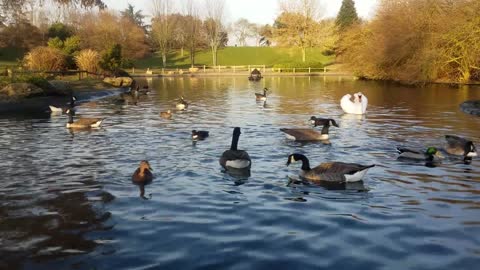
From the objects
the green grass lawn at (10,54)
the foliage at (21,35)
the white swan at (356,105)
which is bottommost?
the white swan at (356,105)

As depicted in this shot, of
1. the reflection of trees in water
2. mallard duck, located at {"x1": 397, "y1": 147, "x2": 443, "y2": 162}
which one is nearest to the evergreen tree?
mallard duck, located at {"x1": 397, "y1": 147, "x2": 443, "y2": 162}

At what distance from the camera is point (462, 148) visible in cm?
1430

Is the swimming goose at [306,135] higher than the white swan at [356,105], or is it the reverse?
the white swan at [356,105]

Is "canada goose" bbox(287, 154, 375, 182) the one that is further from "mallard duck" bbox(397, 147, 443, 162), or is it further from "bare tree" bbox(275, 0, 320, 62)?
"bare tree" bbox(275, 0, 320, 62)

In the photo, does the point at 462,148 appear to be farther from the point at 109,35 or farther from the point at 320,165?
the point at 109,35

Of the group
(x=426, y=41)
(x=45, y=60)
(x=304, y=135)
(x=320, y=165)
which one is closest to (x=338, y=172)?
(x=320, y=165)

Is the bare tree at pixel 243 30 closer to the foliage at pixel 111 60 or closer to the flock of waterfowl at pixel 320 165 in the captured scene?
the foliage at pixel 111 60

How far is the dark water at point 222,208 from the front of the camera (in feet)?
24.1

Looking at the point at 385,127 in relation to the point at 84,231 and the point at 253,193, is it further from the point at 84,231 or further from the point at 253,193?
the point at 84,231

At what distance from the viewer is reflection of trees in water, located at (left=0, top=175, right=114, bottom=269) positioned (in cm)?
758

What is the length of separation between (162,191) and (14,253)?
4024mm

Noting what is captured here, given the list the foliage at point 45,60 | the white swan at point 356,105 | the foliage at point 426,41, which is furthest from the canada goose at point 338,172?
the foliage at point 45,60

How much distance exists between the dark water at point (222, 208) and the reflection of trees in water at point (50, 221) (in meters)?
0.02

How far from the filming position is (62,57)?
52906mm
